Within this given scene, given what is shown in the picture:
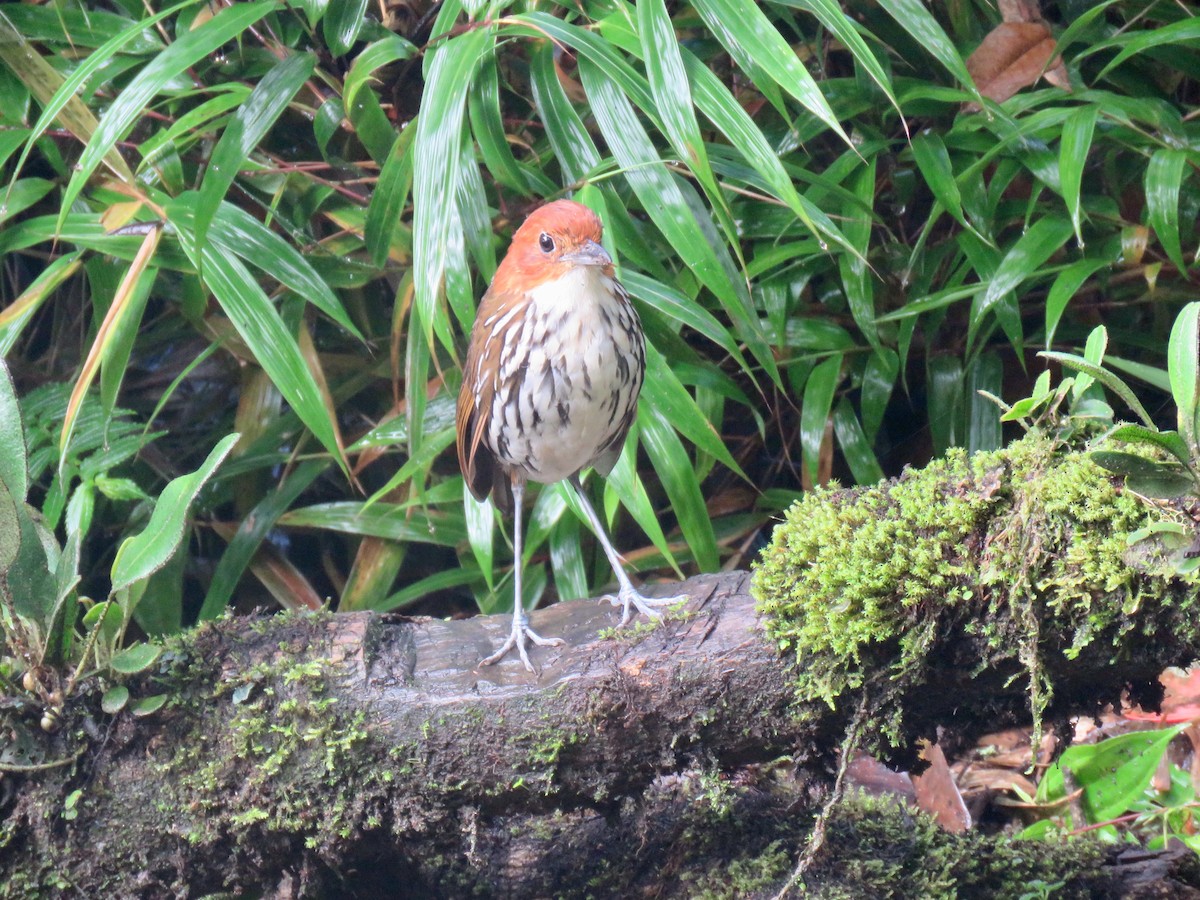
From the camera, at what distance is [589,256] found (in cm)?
245

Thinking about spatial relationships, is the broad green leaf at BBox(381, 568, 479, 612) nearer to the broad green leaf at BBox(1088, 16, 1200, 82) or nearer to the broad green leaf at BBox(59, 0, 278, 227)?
the broad green leaf at BBox(59, 0, 278, 227)

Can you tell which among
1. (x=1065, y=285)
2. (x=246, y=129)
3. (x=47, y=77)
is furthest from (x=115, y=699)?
(x=1065, y=285)

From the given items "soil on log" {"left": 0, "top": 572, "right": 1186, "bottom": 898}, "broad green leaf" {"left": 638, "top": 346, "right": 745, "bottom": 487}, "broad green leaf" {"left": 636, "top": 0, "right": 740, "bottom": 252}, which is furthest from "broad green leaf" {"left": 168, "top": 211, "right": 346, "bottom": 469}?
"broad green leaf" {"left": 636, "top": 0, "right": 740, "bottom": 252}

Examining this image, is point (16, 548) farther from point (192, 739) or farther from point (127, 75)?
point (127, 75)

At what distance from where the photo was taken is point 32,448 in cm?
322

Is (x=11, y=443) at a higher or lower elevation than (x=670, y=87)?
lower

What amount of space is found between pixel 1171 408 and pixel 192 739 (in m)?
3.03

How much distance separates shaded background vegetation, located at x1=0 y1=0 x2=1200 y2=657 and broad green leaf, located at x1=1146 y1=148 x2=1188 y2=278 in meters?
0.01

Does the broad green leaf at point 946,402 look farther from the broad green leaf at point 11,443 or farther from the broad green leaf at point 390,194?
the broad green leaf at point 11,443

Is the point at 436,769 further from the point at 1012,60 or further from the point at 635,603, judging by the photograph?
the point at 1012,60

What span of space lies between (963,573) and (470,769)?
1.05 m

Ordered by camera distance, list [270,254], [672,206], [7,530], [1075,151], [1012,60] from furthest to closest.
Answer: [1012,60], [270,254], [1075,151], [672,206], [7,530]

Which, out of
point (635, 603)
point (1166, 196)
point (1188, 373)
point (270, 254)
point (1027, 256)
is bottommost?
point (635, 603)

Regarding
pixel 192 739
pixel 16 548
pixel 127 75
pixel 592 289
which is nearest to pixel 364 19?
pixel 127 75
